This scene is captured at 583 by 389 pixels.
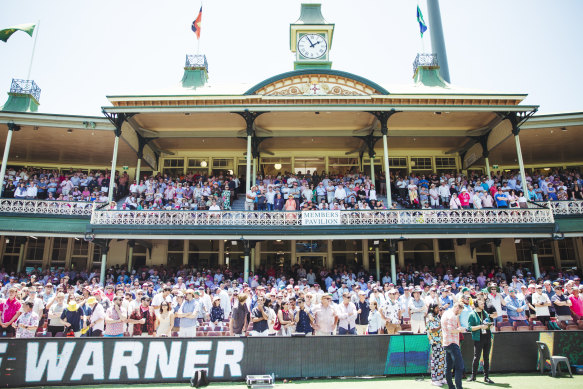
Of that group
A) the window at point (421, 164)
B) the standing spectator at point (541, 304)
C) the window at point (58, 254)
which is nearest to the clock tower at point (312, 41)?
the window at point (421, 164)

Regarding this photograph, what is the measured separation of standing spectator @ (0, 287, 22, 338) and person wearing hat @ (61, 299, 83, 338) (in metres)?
1.15

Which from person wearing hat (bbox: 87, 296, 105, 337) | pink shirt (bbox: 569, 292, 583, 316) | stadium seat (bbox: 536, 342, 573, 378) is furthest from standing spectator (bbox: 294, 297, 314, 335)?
pink shirt (bbox: 569, 292, 583, 316)

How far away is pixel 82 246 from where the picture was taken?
68.2 ft

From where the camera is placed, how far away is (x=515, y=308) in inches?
424

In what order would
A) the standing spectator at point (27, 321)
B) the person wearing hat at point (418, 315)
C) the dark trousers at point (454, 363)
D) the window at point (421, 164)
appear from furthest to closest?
1. the window at point (421, 164)
2. the person wearing hat at point (418, 315)
3. the standing spectator at point (27, 321)
4. the dark trousers at point (454, 363)

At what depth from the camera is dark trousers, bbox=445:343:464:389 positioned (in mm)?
6844

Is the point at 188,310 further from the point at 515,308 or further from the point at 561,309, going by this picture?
the point at 561,309

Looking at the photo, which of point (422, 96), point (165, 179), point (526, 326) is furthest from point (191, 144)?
point (526, 326)

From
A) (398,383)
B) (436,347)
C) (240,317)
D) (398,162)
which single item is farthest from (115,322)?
(398,162)

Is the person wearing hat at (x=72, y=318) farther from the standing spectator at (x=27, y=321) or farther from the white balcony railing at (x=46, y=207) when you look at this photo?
the white balcony railing at (x=46, y=207)

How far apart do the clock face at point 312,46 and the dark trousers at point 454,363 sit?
19.2 m

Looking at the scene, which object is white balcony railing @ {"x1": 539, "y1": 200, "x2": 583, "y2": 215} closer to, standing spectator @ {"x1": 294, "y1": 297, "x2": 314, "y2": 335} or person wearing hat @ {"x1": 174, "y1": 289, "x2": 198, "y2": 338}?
standing spectator @ {"x1": 294, "y1": 297, "x2": 314, "y2": 335}

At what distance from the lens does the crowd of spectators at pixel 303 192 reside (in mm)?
17031

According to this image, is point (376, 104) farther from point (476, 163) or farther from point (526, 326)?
point (526, 326)
